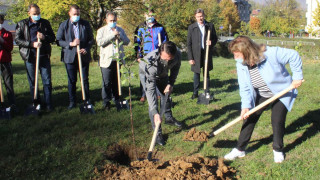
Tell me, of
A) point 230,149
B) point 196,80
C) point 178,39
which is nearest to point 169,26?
point 178,39

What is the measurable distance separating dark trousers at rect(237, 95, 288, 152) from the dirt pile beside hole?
1.81 ft

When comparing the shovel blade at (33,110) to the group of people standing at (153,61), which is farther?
the shovel blade at (33,110)

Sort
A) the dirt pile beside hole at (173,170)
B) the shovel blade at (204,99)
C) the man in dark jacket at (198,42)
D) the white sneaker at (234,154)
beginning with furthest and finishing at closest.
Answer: the man in dark jacket at (198,42) → the shovel blade at (204,99) → the white sneaker at (234,154) → the dirt pile beside hole at (173,170)

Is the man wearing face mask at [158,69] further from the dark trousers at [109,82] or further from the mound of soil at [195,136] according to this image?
the dark trousers at [109,82]

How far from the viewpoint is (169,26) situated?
19.8 meters

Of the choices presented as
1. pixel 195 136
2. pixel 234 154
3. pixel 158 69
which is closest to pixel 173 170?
pixel 234 154

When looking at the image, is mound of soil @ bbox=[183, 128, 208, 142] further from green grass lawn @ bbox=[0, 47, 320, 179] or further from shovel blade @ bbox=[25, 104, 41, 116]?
shovel blade @ bbox=[25, 104, 41, 116]

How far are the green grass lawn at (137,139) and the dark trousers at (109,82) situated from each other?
0.33m

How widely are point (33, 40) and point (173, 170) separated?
4.18 meters

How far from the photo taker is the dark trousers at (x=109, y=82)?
6.11 metres

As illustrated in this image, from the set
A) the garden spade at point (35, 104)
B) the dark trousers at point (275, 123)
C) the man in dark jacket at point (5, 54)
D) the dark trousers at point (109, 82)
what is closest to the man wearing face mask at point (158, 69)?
the dark trousers at point (275, 123)

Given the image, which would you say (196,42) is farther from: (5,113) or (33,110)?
(5,113)

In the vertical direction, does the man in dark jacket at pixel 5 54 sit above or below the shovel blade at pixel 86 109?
above

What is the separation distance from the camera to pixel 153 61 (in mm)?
4156
